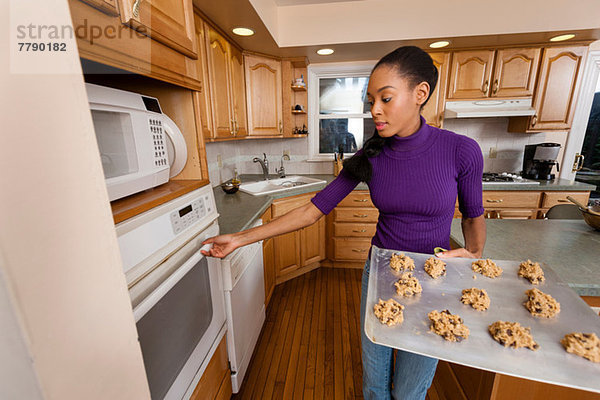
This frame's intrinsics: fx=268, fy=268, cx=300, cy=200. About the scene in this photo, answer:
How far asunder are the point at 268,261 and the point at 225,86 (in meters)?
1.41

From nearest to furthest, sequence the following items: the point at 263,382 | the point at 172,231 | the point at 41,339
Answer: the point at 41,339
the point at 172,231
the point at 263,382

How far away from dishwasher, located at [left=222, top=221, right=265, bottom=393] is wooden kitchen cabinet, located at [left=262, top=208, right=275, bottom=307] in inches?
12.3

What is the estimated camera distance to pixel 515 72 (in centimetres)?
254

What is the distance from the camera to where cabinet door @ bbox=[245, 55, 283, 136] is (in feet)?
8.23

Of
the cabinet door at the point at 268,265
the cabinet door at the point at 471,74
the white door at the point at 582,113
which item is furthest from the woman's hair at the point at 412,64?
the white door at the point at 582,113

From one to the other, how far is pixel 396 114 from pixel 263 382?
62.5 inches

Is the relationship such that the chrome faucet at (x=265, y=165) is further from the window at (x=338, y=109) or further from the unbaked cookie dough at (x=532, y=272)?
the unbaked cookie dough at (x=532, y=272)

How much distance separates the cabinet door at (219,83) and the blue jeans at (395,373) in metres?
1.55

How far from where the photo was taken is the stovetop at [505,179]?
2.57 meters

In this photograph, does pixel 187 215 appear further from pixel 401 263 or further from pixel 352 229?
pixel 352 229

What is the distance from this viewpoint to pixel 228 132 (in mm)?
2164

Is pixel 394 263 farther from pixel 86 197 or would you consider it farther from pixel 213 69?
pixel 213 69

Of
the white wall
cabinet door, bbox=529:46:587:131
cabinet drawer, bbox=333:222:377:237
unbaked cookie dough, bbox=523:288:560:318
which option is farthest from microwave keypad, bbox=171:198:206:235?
cabinet door, bbox=529:46:587:131

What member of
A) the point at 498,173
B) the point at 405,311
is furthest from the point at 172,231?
the point at 498,173
